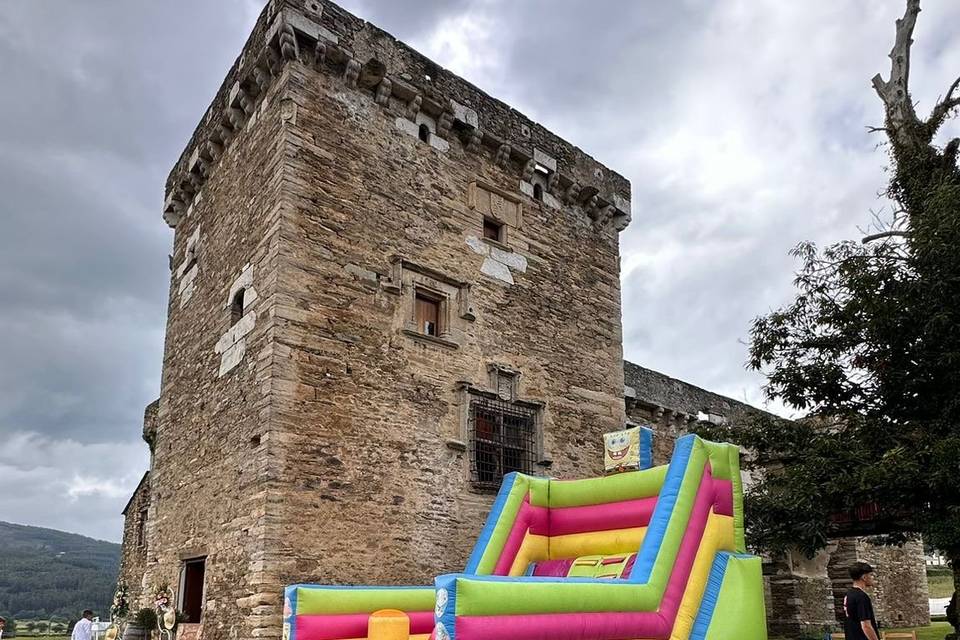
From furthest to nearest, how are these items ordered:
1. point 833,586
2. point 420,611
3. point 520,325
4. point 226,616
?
1. point 833,586
2. point 520,325
3. point 226,616
4. point 420,611

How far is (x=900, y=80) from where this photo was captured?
13234mm

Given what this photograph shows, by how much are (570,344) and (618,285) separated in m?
1.79

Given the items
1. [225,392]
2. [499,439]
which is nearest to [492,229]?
[499,439]

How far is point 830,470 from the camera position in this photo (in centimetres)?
965

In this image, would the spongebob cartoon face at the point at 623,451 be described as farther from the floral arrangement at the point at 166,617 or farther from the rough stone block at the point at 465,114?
the floral arrangement at the point at 166,617

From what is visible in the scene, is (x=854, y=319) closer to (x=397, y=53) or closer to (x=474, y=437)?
(x=474, y=437)

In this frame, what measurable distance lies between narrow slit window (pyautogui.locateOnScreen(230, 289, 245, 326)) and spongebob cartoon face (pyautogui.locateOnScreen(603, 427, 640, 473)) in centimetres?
486

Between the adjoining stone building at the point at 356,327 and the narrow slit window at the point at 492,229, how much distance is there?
46 mm

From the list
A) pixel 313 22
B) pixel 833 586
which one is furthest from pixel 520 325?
pixel 833 586

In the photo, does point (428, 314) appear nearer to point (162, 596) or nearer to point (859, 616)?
point (162, 596)

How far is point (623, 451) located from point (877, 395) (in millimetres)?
3886

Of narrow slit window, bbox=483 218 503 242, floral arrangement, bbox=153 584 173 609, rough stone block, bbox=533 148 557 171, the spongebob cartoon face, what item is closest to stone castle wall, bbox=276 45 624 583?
narrow slit window, bbox=483 218 503 242

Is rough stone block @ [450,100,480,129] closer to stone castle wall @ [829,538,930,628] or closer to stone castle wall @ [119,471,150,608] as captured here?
stone castle wall @ [119,471,150,608]

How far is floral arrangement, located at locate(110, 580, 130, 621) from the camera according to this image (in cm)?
1227
